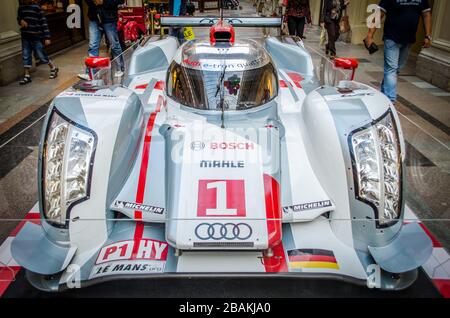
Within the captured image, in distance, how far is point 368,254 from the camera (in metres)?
2.24

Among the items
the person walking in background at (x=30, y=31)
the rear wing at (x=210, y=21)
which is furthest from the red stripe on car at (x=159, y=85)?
the person walking in background at (x=30, y=31)

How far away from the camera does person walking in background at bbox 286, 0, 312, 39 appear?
8086 millimetres

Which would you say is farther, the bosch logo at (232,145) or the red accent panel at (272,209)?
the bosch logo at (232,145)

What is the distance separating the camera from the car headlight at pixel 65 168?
225cm

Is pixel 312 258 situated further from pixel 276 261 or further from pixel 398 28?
pixel 398 28

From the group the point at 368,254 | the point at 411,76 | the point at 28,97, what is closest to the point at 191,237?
Result: the point at 368,254

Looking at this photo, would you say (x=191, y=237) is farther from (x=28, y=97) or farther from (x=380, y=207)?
(x=28, y=97)

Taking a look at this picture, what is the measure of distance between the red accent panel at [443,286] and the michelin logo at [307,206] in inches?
28.3

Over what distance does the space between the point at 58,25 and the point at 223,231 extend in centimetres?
925

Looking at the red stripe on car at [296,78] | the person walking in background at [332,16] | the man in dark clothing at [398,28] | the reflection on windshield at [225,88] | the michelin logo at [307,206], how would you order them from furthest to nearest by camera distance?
the person walking in background at [332,16] → the man in dark clothing at [398,28] → the red stripe on car at [296,78] → the reflection on windshield at [225,88] → the michelin logo at [307,206]

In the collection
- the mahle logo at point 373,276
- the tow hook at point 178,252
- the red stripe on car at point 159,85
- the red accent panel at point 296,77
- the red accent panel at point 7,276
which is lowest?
the red accent panel at point 7,276

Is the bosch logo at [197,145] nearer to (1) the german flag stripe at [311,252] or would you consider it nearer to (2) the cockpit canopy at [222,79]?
(2) the cockpit canopy at [222,79]

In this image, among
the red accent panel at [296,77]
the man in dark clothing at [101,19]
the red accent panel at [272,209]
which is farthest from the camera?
the man in dark clothing at [101,19]

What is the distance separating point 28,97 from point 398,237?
5.44m
